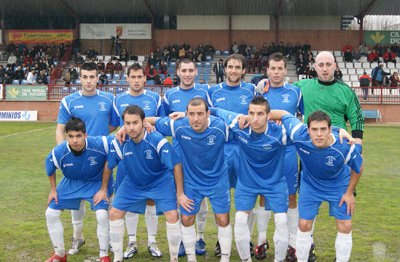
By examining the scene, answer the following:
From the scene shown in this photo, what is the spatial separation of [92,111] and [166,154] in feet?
4.77

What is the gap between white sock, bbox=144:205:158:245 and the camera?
5578 mm

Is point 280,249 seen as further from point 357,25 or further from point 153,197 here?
point 357,25

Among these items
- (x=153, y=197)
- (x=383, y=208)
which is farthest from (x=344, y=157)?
(x=383, y=208)

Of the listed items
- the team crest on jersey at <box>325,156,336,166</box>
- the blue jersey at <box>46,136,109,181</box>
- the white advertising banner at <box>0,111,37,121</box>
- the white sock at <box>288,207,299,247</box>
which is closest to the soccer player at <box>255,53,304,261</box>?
the white sock at <box>288,207,299,247</box>

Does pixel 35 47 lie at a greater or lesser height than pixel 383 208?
greater

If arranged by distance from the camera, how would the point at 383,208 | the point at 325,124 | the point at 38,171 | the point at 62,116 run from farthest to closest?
the point at 38,171 → the point at 383,208 → the point at 62,116 → the point at 325,124

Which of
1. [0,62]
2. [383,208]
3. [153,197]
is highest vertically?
[0,62]

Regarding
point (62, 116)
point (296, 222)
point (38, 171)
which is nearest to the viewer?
point (296, 222)

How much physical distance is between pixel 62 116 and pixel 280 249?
327cm

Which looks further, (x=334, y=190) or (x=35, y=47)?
(x=35, y=47)

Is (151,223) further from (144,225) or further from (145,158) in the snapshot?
(144,225)

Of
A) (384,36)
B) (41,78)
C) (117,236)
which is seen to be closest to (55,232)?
(117,236)

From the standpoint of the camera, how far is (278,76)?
222 inches

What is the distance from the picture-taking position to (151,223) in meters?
5.61
